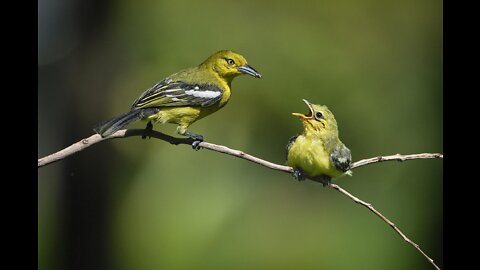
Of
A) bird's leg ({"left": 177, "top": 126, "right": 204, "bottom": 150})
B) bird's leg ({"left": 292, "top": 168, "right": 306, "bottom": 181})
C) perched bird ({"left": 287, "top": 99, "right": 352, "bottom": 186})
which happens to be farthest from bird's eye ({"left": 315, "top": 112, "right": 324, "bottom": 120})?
bird's leg ({"left": 177, "top": 126, "right": 204, "bottom": 150})

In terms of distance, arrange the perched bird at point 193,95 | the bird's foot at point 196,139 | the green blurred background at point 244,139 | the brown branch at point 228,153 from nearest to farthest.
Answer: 1. the brown branch at point 228,153
2. the bird's foot at point 196,139
3. the perched bird at point 193,95
4. the green blurred background at point 244,139

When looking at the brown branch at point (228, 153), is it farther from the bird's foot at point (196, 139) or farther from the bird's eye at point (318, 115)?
the bird's eye at point (318, 115)

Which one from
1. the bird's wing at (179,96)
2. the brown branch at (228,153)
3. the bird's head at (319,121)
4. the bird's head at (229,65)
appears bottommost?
the brown branch at (228,153)

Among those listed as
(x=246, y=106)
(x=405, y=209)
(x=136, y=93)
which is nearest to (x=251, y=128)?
(x=246, y=106)

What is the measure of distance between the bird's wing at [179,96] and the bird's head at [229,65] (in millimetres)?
48

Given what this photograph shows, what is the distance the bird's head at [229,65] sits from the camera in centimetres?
124

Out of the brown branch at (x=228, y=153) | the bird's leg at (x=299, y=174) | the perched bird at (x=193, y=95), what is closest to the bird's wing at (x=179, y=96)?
the perched bird at (x=193, y=95)

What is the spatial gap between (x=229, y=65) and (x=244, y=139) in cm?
55

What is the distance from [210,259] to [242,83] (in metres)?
0.58

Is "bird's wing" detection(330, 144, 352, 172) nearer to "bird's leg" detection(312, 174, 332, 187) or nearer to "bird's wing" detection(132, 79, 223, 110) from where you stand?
"bird's leg" detection(312, 174, 332, 187)

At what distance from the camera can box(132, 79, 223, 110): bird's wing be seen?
1296 millimetres
